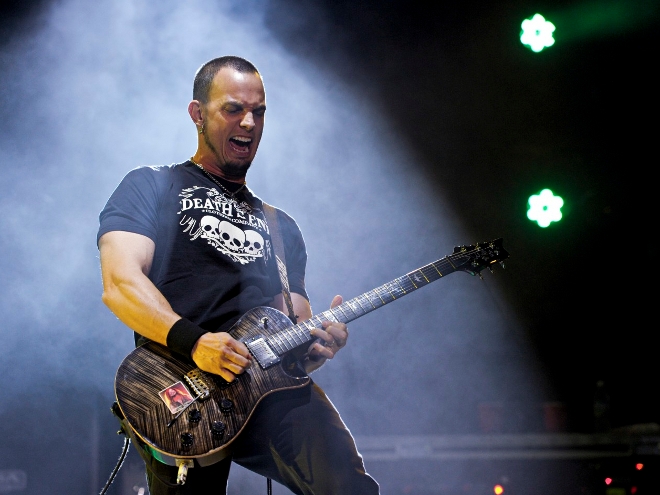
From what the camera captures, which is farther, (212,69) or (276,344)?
(212,69)

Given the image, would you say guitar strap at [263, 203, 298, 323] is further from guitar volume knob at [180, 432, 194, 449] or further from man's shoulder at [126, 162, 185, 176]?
guitar volume knob at [180, 432, 194, 449]

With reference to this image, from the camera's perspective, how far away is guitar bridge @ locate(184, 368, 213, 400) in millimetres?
2066

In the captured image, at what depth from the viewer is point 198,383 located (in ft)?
6.85

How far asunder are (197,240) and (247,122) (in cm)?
57

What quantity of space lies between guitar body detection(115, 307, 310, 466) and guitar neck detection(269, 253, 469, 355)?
0.11 m

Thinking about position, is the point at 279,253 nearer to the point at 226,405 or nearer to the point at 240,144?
the point at 240,144

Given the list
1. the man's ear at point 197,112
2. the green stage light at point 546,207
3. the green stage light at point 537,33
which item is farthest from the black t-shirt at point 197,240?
the green stage light at point 537,33

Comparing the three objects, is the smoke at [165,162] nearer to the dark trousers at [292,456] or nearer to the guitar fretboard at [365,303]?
the guitar fretboard at [365,303]

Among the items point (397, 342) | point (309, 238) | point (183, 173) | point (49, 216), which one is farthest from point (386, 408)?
point (183, 173)

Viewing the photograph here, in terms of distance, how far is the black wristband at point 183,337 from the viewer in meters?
2.04

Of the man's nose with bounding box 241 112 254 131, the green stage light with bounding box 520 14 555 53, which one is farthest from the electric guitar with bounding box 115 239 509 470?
the green stage light with bounding box 520 14 555 53

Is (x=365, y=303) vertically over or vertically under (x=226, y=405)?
over

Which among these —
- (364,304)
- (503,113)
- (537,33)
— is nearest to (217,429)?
(364,304)

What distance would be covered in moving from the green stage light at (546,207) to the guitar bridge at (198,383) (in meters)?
3.79
